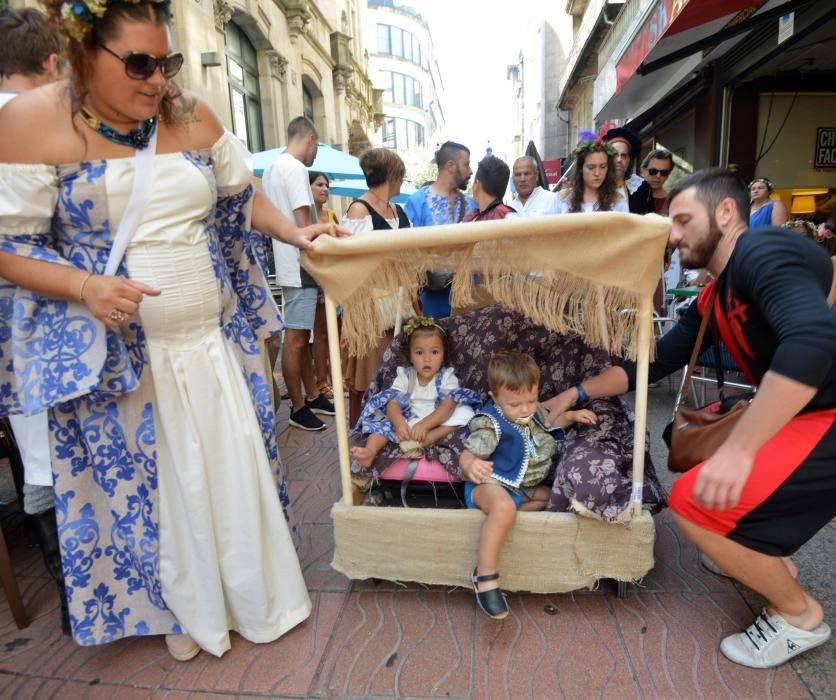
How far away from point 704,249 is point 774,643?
4.55ft

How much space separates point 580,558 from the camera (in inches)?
82.3

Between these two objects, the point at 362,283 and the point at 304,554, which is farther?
the point at 304,554

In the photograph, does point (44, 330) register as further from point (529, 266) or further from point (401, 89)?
point (401, 89)

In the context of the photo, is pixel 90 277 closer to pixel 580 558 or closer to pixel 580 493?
pixel 580 493

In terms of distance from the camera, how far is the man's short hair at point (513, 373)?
2340 millimetres

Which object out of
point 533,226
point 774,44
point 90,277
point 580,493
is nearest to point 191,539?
point 90,277

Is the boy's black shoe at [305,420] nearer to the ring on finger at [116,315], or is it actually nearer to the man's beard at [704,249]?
the ring on finger at [116,315]

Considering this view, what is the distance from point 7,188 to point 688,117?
912cm

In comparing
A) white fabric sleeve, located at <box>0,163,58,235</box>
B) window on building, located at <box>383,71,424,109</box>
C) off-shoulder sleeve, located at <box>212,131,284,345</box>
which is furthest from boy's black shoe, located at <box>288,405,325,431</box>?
window on building, located at <box>383,71,424,109</box>

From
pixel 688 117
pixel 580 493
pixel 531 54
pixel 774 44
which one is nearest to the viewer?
pixel 580 493

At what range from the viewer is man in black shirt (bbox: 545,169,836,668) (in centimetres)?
153

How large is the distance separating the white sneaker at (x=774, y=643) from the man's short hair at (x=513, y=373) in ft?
3.89

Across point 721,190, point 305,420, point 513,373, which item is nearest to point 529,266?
point 513,373

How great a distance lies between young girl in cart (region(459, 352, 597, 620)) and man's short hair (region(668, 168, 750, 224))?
3.11 feet
